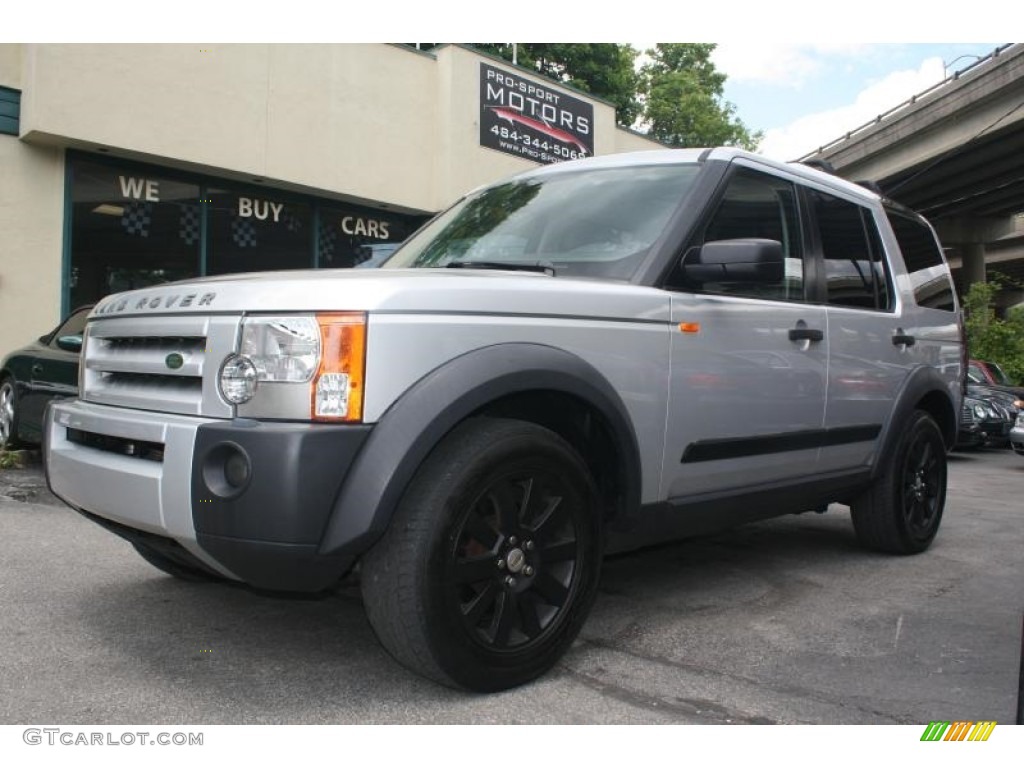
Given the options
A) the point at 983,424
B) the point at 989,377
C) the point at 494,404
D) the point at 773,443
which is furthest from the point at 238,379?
the point at 989,377

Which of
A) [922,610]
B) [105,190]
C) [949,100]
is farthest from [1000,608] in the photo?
[949,100]

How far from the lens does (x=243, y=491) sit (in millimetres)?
2457

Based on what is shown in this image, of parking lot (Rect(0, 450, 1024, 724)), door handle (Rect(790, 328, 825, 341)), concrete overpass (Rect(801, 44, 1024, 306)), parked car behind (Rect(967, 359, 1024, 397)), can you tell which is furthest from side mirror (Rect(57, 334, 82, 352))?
concrete overpass (Rect(801, 44, 1024, 306))

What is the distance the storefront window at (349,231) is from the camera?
12703mm

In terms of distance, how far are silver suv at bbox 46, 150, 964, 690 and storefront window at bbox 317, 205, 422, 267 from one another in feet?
28.5

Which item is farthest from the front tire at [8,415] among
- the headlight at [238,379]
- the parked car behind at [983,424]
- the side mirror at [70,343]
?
the parked car behind at [983,424]

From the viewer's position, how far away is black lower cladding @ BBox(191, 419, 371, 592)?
2.44 m

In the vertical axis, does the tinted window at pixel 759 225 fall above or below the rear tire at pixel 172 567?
above

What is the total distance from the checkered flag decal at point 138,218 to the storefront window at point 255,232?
78 centimetres

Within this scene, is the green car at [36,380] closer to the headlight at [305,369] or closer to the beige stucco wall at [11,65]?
the beige stucco wall at [11,65]

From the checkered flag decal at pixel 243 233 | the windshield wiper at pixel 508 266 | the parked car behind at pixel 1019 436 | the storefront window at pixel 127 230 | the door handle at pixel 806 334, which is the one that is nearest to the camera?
the windshield wiper at pixel 508 266

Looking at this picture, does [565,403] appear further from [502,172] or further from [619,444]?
[502,172]

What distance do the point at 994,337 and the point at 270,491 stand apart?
1960cm

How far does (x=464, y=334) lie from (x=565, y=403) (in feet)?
1.84
